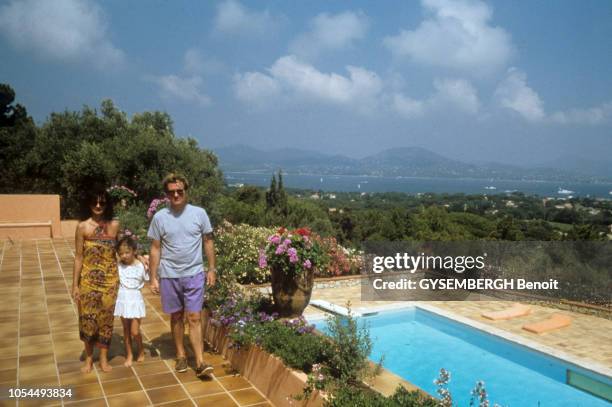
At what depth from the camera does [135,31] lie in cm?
3155

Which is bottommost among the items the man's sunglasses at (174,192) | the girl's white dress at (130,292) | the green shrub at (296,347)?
the green shrub at (296,347)

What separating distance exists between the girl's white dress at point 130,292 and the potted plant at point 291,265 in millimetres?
1308

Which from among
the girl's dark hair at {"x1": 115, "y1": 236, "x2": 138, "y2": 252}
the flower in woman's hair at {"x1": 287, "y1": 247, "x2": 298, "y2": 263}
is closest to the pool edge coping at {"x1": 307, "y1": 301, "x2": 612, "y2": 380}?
the flower in woman's hair at {"x1": 287, "y1": 247, "x2": 298, "y2": 263}

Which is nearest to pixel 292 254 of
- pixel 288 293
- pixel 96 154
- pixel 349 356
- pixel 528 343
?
pixel 288 293

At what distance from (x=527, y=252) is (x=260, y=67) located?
2860 centimetres

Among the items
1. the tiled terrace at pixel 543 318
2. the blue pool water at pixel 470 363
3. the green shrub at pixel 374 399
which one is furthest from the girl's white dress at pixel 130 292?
the tiled terrace at pixel 543 318

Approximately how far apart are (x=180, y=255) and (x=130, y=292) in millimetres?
771

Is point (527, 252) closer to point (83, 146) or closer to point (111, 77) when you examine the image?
point (83, 146)

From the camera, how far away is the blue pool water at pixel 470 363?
5904mm

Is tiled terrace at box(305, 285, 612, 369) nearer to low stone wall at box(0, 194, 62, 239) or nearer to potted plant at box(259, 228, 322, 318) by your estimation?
potted plant at box(259, 228, 322, 318)

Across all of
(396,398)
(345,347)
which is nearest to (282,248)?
(345,347)

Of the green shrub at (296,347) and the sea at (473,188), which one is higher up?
the green shrub at (296,347)

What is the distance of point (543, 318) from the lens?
28.6 feet

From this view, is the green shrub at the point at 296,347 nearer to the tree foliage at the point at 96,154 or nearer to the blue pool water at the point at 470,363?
the blue pool water at the point at 470,363
